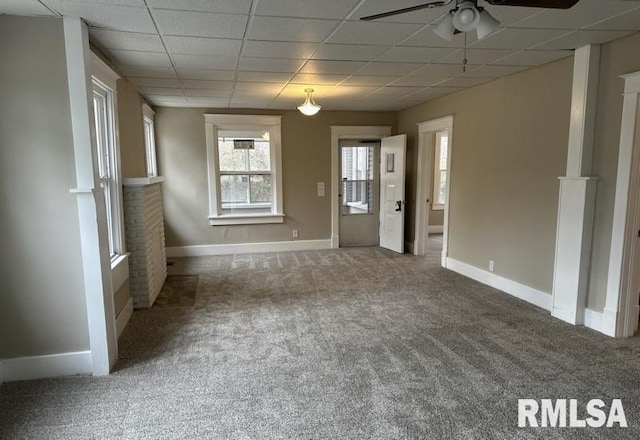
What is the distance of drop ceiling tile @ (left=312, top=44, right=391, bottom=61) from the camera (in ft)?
10.6

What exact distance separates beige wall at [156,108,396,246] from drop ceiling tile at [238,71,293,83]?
2.11 m

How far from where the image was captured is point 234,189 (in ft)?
21.7

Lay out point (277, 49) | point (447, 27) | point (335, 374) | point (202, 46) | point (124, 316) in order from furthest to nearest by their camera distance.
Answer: point (124, 316)
point (277, 49)
point (202, 46)
point (335, 374)
point (447, 27)

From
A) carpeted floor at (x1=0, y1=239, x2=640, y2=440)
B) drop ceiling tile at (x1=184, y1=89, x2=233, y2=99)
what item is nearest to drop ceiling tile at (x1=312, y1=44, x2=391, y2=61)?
drop ceiling tile at (x1=184, y1=89, x2=233, y2=99)

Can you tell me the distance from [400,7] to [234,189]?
466cm

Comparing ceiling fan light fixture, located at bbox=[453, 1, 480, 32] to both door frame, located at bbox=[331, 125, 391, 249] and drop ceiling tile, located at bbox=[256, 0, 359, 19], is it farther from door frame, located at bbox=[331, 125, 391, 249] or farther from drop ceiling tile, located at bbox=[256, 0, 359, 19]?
door frame, located at bbox=[331, 125, 391, 249]

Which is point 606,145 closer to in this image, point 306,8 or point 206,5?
point 306,8

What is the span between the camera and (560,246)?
3.64 meters

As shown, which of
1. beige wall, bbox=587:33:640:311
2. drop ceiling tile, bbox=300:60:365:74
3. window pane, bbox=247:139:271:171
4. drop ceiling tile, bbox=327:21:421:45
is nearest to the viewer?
drop ceiling tile, bbox=327:21:421:45

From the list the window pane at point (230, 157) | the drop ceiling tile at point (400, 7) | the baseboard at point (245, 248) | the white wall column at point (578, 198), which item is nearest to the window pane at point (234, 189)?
the window pane at point (230, 157)

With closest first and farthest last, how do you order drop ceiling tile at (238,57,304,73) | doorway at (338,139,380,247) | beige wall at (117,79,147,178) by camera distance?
drop ceiling tile at (238,57,304,73) < beige wall at (117,79,147,178) < doorway at (338,139,380,247)

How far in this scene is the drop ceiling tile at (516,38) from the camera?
2.89 metres

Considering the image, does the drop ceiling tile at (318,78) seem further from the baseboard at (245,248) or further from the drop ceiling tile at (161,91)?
the baseboard at (245,248)

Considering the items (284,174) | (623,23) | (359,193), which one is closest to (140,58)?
(284,174)
